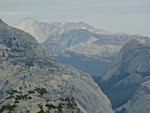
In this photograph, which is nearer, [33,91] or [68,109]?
[68,109]

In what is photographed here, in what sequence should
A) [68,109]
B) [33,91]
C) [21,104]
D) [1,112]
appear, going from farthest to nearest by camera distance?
[33,91] → [68,109] → [21,104] → [1,112]

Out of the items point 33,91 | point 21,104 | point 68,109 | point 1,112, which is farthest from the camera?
point 33,91

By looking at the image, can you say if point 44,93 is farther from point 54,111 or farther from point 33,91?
point 54,111

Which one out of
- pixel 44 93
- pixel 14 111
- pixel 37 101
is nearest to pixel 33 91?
pixel 44 93

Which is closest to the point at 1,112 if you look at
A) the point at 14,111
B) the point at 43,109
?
the point at 14,111

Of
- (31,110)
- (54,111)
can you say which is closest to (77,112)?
(54,111)

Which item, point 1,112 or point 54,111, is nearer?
point 1,112

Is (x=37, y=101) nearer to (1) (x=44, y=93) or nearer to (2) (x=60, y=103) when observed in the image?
(2) (x=60, y=103)

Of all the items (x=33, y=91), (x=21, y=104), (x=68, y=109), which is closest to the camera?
(x=21, y=104)
